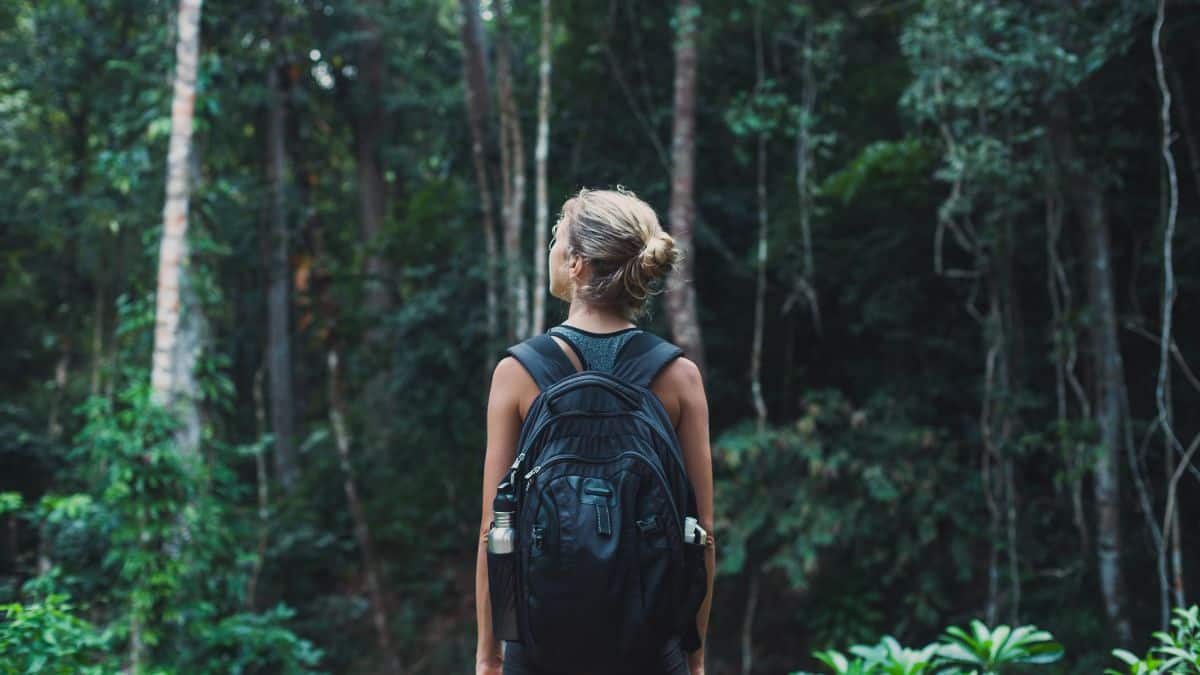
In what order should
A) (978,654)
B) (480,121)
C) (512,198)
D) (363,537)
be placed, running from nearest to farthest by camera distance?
(978,654) < (512,198) < (480,121) < (363,537)

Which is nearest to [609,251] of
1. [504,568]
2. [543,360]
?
[543,360]

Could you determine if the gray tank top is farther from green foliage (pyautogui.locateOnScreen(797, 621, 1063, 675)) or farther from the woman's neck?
green foliage (pyautogui.locateOnScreen(797, 621, 1063, 675))

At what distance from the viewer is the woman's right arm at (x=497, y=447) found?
2.01 meters

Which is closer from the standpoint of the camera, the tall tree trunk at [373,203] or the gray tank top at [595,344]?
the gray tank top at [595,344]

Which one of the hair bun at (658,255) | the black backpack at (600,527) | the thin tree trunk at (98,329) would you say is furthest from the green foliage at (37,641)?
the thin tree trunk at (98,329)

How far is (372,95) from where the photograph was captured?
13.5 m

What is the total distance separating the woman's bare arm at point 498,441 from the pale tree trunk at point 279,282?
10339 millimetres

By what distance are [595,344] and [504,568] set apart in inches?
19.9

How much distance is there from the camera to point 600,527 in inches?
72.8

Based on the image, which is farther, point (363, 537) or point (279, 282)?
point (279, 282)

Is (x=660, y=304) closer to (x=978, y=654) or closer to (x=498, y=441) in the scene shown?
(x=978, y=654)

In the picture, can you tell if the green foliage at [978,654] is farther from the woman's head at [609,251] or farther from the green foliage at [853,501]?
the green foliage at [853,501]

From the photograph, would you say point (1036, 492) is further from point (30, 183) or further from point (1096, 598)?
point (30, 183)

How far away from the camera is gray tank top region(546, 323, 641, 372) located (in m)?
2.03
